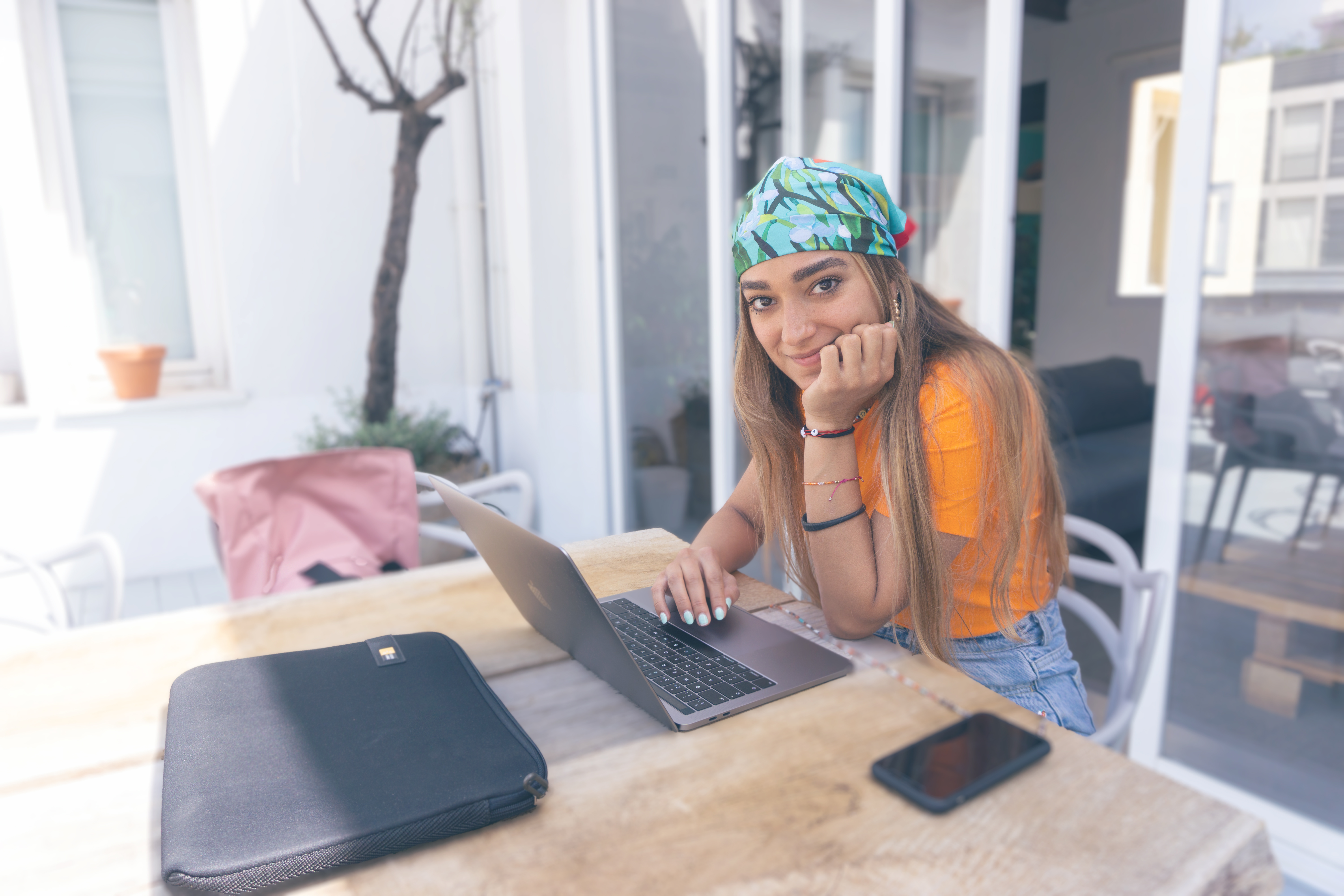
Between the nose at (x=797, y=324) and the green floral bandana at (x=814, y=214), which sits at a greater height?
the green floral bandana at (x=814, y=214)

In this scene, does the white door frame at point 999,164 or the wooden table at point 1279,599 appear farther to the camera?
the white door frame at point 999,164

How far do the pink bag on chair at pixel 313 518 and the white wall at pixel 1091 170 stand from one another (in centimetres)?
329

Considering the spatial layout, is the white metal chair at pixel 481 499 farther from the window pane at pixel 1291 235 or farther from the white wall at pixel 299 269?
the window pane at pixel 1291 235

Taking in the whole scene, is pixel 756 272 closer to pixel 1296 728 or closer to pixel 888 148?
pixel 888 148

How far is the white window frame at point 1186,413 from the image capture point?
1703mm

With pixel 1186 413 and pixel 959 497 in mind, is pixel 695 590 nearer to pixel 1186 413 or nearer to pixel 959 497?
pixel 959 497

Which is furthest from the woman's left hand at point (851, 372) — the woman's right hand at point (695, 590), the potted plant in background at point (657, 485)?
the potted plant in background at point (657, 485)

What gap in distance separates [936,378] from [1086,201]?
13.8 ft

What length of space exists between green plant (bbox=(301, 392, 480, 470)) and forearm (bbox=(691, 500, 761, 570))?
2.51 meters

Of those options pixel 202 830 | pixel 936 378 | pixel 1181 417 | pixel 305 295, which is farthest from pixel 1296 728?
pixel 305 295

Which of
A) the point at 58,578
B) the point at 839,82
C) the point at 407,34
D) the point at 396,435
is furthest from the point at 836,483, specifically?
the point at 407,34

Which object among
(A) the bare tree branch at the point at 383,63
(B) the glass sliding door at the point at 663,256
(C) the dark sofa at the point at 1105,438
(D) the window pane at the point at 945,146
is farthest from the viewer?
(A) the bare tree branch at the point at 383,63

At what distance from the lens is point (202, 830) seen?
24.1 inches

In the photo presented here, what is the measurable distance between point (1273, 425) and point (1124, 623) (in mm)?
591
